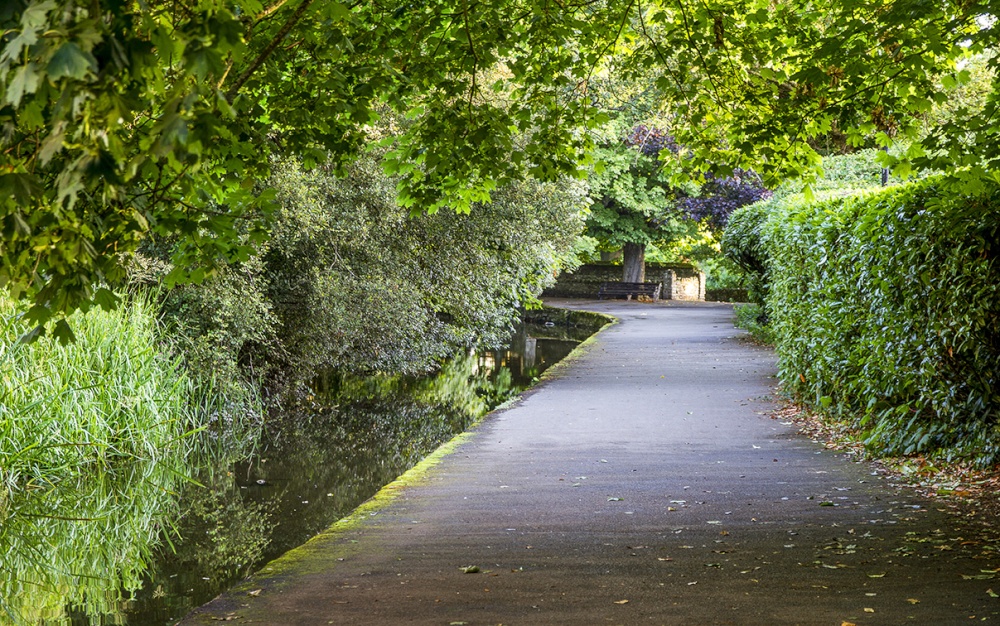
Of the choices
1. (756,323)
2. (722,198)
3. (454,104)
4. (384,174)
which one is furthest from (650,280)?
(454,104)

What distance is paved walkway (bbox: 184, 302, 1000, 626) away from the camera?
515 centimetres

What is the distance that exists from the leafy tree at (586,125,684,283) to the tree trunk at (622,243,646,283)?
0.64 m

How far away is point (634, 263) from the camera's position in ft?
148

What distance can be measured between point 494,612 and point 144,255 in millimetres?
9536

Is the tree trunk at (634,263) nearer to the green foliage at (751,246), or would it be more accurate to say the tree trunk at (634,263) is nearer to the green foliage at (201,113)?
the green foliage at (751,246)

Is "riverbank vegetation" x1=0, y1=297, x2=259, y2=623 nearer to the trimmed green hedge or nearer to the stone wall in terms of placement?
the trimmed green hedge

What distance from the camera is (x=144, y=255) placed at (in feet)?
43.4

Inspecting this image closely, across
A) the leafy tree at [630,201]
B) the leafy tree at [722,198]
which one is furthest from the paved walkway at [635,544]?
the leafy tree at [630,201]

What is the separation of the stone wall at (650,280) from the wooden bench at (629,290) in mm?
1040

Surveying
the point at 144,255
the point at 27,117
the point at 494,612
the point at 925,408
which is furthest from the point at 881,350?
the point at 144,255

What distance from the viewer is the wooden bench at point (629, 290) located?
140 ft

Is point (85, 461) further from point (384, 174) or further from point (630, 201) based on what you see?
point (630, 201)

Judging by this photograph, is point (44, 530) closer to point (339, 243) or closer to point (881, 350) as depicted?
point (881, 350)

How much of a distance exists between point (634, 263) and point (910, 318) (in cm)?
3673
